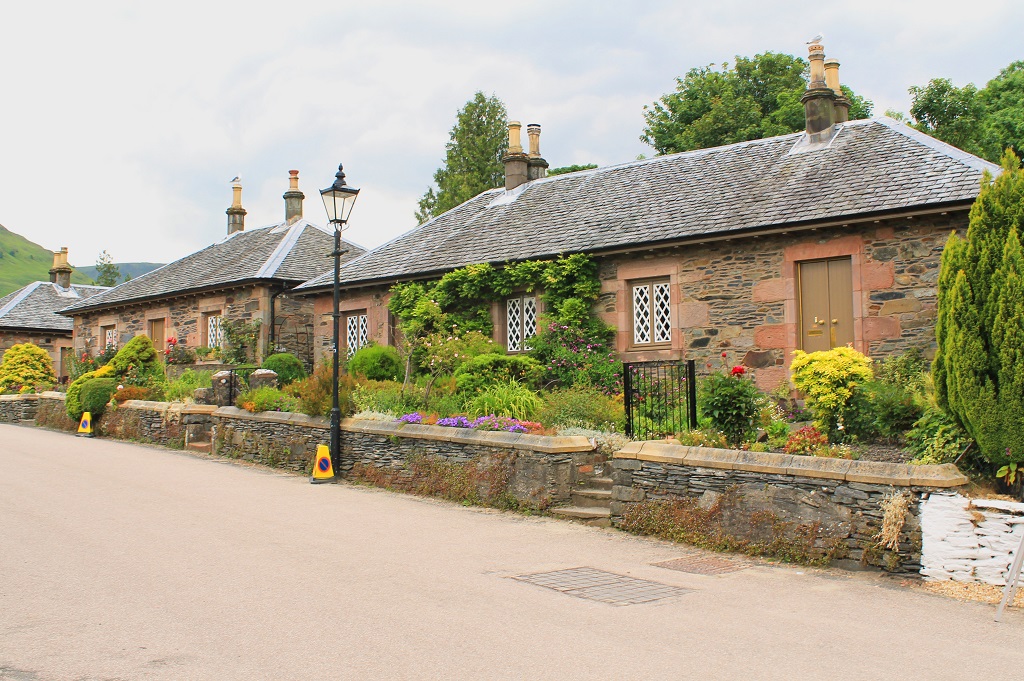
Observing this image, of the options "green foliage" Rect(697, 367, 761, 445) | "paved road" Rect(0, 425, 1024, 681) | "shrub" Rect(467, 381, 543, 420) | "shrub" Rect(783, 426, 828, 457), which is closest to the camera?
"paved road" Rect(0, 425, 1024, 681)

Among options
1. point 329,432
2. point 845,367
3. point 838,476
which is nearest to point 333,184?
point 329,432

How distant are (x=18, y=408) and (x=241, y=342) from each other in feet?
23.4

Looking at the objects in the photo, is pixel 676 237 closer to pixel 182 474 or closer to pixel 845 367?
pixel 845 367

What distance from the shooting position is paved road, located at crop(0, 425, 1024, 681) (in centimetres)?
519

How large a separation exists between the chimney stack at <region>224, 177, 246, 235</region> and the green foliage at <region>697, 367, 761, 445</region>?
Answer: 84.8ft

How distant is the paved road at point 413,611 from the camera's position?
17.0ft

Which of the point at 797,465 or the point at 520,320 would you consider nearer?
the point at 797,465

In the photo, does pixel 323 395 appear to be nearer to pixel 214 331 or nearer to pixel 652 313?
pixel 652 313

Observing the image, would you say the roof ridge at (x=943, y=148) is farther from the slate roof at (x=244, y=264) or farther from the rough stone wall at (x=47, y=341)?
the rough stone wall at (x=47, y=341)

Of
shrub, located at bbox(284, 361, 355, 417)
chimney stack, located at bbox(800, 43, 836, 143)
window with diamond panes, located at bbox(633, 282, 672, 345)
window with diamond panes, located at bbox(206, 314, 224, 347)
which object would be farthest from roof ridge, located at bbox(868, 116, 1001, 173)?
window with diamond panes, located at bbox(206, 314, 224, 347)

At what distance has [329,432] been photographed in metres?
13.9

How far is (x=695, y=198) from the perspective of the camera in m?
16.6

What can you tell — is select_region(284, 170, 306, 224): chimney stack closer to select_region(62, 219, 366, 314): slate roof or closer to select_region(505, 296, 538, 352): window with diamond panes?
select_region(62, 219, 366, 314): slate roof

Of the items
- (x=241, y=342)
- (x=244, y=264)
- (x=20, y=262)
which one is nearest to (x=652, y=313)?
(x=241, y=342)
